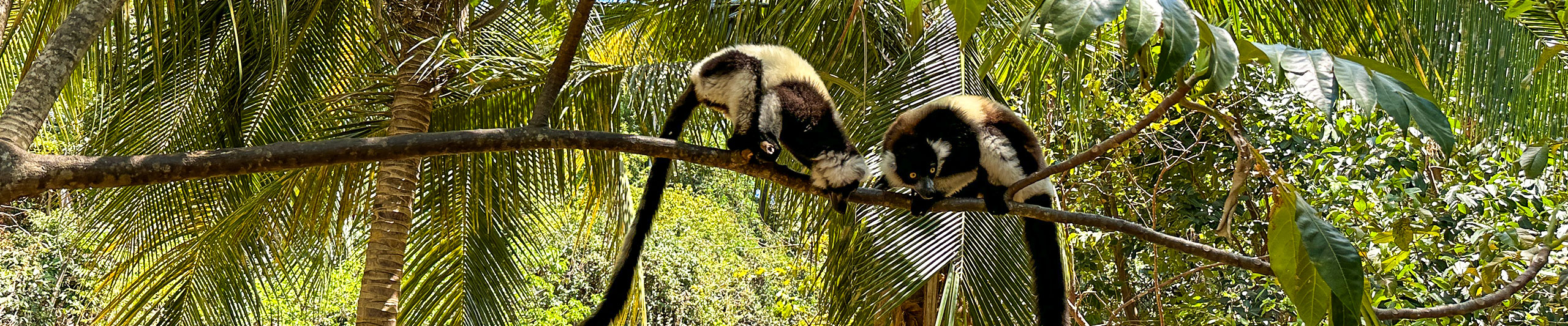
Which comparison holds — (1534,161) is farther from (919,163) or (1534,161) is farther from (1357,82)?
(919,163)

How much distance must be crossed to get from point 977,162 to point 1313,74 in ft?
7.58

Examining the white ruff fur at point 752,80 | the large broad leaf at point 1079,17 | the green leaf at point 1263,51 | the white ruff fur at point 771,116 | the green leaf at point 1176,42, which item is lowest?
the green leaf at point 1263,51

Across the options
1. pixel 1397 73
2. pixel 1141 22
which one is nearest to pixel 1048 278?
pixel 1397 73

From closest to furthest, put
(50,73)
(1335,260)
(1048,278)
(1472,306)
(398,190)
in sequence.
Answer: (1335,260)
(50,73)
(1472,306)
(1048,278)
(398,190)

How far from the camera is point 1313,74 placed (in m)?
1.02

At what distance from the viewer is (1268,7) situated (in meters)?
3.25

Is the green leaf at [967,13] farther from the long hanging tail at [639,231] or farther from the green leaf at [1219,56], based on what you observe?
the long hanging tail at [639,231]

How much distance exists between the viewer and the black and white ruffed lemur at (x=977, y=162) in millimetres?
3180

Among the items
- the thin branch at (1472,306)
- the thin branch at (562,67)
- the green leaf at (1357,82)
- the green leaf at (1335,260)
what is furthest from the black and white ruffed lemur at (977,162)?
the green leaf at (1357,82)

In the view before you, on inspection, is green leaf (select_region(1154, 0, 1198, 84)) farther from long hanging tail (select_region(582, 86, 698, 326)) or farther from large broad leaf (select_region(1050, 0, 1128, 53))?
long hanging tail (select_region(582, 86, 698, 326))

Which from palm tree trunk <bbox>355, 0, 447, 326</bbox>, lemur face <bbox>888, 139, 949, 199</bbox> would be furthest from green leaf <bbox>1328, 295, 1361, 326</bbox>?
palm tree trunk <bbox>355, 0, 447, 326</bbox>

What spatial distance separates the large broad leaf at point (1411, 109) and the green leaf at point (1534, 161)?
1.28 meters

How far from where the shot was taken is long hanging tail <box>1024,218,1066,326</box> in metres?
3.13

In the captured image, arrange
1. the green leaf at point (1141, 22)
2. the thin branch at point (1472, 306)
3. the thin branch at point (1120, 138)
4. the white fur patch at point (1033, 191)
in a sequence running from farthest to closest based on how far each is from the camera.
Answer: the white fur patch at point (1033, 191) < the thin branch at point (1472, 306) < the thin branch at point (1120, 138) < the green leaf at point (1141, 22)
